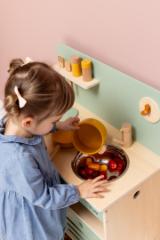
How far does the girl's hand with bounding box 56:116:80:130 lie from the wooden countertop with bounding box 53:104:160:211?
0.08m

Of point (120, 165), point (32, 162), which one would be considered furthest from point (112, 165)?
point (32, 162)

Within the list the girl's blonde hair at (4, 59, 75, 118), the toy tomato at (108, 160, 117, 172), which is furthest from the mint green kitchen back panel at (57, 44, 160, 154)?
the girl's blonde hair at (4, 59, 75, 118)

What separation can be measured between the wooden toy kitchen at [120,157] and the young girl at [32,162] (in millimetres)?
62

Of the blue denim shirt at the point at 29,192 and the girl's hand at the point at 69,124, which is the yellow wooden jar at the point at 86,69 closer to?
the girl's hand at the point at 69,124

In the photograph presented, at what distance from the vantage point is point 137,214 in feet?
4.00

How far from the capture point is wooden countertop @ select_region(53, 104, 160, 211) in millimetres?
1098

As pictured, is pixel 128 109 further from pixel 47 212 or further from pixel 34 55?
pixel 34 55

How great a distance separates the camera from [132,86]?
3.87 ft

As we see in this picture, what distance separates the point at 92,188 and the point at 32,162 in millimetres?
185

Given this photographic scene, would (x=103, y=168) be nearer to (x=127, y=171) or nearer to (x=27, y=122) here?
(x=127, y=171)

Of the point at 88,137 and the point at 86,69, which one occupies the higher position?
the point at 86,69

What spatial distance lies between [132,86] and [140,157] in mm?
217

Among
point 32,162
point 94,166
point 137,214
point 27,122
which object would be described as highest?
point 27,122

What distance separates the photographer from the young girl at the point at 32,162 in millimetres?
987
